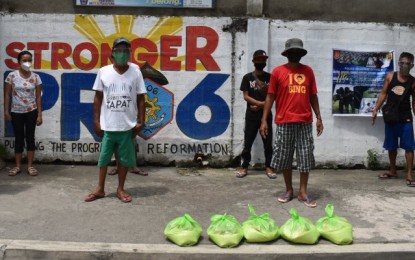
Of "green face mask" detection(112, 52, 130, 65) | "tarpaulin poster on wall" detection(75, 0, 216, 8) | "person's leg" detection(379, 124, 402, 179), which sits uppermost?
"tarpaulin poster on wall" detection(75, 0, 216, 8)

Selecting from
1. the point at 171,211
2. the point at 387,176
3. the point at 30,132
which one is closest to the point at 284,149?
the point at 171,211

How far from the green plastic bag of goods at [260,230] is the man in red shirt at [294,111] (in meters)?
1.17

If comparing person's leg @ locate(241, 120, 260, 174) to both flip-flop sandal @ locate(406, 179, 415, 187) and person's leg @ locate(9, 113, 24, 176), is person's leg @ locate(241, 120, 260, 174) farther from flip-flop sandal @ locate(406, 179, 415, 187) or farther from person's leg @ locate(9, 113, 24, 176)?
person's leg @ locate(9, 113, 24, 176)

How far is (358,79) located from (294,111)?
2563 millimetres

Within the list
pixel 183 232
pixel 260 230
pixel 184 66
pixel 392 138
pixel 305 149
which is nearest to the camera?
pixel 183 232

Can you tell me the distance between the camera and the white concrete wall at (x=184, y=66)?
7.50 m

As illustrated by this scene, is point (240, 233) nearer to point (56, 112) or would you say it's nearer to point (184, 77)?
point (184, 77)

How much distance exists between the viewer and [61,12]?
748cm

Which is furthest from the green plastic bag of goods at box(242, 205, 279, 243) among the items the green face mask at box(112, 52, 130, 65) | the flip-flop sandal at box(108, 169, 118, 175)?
the flip-flop sandal at box(108, 169, 118, 175)

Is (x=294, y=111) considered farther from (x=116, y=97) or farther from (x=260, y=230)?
(x=116, y=97)

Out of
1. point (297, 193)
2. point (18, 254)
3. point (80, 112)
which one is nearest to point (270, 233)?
point (297, 193)

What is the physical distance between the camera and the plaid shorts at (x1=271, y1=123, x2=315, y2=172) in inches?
224

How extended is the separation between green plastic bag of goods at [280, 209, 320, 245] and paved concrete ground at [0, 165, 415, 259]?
7 cm

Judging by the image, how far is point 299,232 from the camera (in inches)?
179
